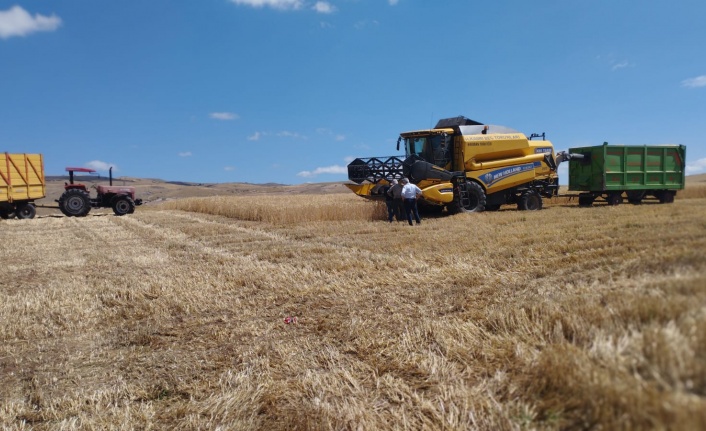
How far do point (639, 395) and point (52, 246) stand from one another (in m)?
12.4

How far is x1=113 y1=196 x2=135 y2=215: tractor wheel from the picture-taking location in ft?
76.7

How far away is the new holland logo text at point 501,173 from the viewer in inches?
579

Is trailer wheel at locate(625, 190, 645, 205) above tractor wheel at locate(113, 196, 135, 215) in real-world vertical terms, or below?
above

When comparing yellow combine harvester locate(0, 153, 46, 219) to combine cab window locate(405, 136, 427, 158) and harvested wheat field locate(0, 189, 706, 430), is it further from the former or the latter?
combine cab window locate(405, 136, 427, 158)

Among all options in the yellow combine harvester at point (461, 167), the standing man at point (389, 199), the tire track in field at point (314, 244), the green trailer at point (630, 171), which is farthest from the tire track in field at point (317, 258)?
the green trailer at point (630, 171)

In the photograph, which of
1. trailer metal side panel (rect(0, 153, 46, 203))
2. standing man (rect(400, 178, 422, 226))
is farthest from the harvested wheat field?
trailer metal side panel (rect(0, 153, 46, 203))

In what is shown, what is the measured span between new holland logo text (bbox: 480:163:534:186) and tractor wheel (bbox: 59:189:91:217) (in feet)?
60.1

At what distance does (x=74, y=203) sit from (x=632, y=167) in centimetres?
2292

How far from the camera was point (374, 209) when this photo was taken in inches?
626

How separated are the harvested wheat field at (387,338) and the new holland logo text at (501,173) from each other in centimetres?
732

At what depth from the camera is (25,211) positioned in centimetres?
2089

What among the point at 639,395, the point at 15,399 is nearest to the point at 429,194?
the point at 15,399

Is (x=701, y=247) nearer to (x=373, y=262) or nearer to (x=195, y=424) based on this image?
(x=195, y=424)

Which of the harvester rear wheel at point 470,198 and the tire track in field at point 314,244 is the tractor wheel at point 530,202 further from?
the tire track in field at point 314,244
